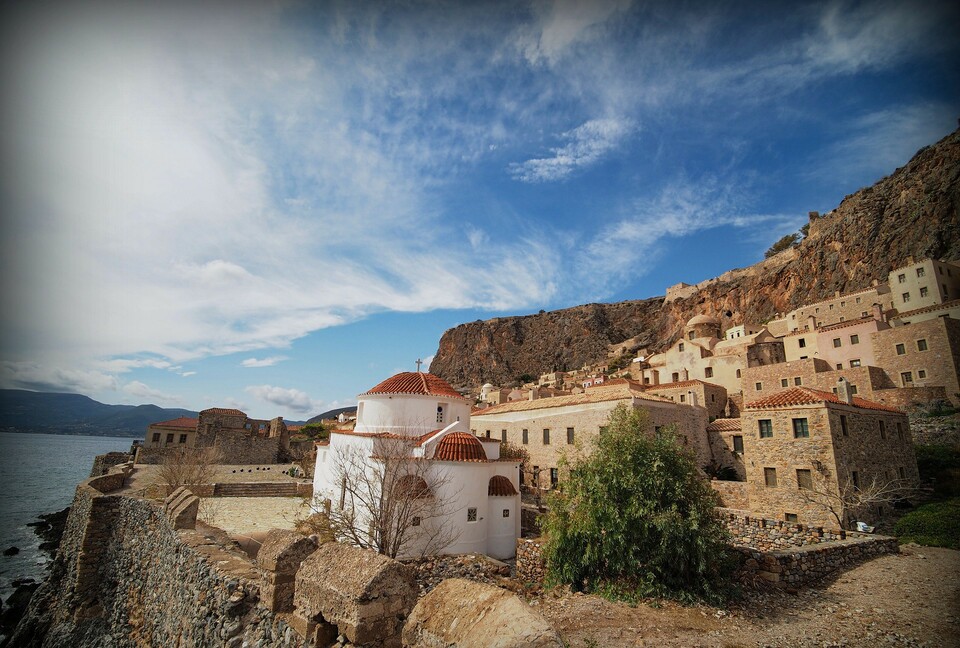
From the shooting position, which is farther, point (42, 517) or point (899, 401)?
point (42, 517)

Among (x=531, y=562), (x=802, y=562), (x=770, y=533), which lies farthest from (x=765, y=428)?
(x=531, y=562)

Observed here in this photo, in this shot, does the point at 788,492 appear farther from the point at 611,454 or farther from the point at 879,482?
the point at 611,454

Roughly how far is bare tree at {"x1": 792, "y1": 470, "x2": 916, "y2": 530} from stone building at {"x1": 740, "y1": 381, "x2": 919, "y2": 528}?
0.03 metres

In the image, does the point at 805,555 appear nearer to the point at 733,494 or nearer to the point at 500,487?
the point at 733,494

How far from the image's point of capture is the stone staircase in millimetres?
26609

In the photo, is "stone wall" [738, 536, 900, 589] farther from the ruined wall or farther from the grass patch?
the ruined wall

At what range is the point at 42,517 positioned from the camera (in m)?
34.9

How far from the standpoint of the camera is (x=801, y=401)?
16.3 metres

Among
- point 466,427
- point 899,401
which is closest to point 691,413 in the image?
point 899,401

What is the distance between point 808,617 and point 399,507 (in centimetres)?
1157

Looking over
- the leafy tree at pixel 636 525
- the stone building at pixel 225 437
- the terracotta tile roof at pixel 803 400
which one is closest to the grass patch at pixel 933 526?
the terracotta tile roof at pixel 803 400

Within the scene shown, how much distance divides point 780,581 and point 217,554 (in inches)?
Answer: 527

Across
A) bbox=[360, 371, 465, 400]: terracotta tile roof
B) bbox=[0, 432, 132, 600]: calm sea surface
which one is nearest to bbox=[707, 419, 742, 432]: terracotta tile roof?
bbox=[360, 371, 465, 400]: terracotta tile roof

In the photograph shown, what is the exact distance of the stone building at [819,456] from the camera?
15.3 m
